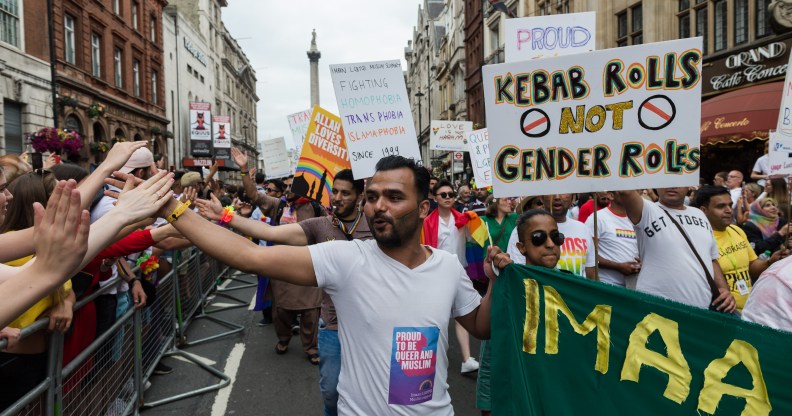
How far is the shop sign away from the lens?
530 inches

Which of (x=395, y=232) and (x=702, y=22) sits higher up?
(x=702, y=22)

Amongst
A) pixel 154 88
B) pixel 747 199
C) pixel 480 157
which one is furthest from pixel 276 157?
pixel 154 88

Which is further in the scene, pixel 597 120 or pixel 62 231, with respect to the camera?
pixel 597 120

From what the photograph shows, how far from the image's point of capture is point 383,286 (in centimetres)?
221

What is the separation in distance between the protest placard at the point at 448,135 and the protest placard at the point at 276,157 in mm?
4446

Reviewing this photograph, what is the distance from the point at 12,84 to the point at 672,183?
68.2 ft

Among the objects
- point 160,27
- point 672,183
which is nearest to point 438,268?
point 672,183

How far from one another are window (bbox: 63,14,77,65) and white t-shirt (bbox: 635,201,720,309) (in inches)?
1013

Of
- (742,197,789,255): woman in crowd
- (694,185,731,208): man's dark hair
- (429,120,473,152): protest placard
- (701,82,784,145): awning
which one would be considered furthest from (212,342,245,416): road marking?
(701,82,784,145): awning

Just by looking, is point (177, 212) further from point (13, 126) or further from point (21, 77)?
point (21, 77)

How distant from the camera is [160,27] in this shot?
3759 centimetres

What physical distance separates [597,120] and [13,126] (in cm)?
2065

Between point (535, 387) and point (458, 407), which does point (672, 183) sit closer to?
point (535, 387)

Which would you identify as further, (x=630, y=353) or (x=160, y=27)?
(x=160, y=27)
